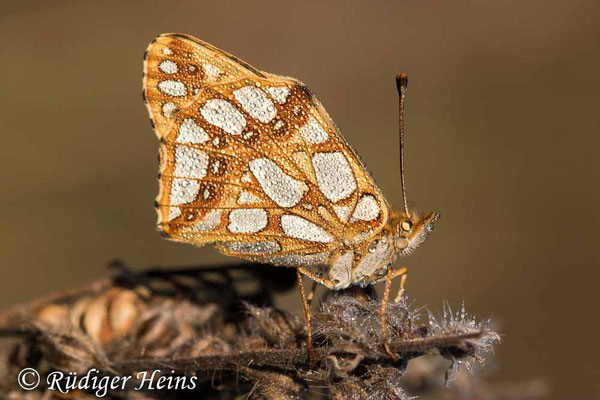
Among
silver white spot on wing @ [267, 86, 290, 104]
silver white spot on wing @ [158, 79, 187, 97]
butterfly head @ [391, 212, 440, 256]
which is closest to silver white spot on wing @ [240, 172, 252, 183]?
silver white spot on wing @ [267, 86, 290, 104]

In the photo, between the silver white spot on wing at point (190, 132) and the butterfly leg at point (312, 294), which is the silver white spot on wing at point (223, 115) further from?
the butterfly leg at point (312, 294)

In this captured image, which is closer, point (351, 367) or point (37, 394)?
point (351, 367)

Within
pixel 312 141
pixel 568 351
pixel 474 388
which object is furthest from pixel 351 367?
pixel 568 351

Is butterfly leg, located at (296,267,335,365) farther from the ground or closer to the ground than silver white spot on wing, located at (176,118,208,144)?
closer to the ground

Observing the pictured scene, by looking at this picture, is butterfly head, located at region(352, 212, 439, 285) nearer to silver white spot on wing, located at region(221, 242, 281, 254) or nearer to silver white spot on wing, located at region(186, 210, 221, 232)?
silver white spot on wing, located at region(221, 242, 281, 254)

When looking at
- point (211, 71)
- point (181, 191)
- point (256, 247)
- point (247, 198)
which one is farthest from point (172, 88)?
point (256, 247)

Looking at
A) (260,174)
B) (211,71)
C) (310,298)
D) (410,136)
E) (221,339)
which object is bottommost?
(221,339)

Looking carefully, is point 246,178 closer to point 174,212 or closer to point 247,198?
point 247,198

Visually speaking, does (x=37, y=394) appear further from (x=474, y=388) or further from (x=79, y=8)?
(x=79, y=8)
